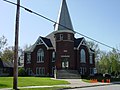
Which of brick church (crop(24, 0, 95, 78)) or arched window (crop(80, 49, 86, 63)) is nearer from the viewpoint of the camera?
brick church (crop(24, 0, 95, 78))

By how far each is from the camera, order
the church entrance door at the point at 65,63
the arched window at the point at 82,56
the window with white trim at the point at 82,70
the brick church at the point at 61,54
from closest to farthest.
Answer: the brick church at the point at 61,54
the church entrance door at the point at 65,63
the window with white trim at the point at 82,70
the arched window at the point at 82,56

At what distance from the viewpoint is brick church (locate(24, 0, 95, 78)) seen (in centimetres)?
5609

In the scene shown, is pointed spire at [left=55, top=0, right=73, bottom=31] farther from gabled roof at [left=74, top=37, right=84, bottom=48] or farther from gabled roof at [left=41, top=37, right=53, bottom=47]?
gabled roof at [left=41, top=37, right=53, bottom=47]

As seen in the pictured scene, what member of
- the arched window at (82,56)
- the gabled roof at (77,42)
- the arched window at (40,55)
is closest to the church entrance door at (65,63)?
the gabled roof at (77,42)

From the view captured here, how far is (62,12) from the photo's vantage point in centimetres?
5812

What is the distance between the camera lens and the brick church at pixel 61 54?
5609 cm

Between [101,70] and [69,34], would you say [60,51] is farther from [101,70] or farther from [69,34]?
[101,70]

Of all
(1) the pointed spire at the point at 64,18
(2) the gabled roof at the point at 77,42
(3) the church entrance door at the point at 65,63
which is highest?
(1) the pointed spire at the point at 64,18

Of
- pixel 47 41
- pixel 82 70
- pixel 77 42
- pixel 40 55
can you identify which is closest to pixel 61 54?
pixel 77 42

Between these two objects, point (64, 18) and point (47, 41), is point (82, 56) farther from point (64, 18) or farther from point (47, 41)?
point (64, 18)

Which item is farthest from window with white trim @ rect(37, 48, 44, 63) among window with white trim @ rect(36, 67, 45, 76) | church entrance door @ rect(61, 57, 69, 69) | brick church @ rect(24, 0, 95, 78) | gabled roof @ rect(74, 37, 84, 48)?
gabled roof @ rect(74, 37, 84, 48)

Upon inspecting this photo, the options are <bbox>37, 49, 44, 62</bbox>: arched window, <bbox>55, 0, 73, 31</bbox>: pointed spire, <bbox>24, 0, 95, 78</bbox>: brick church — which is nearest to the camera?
<bbox>24, 0, 95, 78</bbox>: brick church

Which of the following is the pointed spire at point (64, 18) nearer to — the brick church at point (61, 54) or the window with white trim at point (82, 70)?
the brick church at point (61, 54)

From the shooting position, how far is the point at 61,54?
56.2 m
